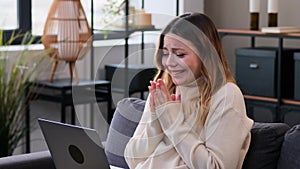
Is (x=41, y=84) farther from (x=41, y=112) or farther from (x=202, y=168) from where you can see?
(x=202, y=168)

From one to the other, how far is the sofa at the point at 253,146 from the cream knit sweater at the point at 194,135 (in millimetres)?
49

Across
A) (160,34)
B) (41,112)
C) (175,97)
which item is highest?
(160,34)

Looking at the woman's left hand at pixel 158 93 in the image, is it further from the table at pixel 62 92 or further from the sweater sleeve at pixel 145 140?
the table at pixel 62 92

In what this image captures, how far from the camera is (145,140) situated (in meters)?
2.11

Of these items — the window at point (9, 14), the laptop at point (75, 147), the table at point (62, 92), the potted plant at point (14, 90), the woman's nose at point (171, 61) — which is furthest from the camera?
the window at point (9, 14)

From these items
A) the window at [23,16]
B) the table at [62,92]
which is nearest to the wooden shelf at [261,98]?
the table at [62,92]

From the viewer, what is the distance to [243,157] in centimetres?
205

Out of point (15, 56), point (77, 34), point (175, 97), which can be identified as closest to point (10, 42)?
point (15, 56)

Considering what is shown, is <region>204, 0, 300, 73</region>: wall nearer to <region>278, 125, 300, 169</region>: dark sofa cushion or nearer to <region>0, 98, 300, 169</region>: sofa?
<region>0, 98, 300, 169</region>: sofa

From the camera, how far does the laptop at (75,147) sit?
71.4 inches

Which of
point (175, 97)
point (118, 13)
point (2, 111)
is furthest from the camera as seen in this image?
point (118, 13)

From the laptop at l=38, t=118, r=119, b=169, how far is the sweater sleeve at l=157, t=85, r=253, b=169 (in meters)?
0.26

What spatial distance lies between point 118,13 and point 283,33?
1309mm

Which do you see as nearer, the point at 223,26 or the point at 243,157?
the point at 243,157
